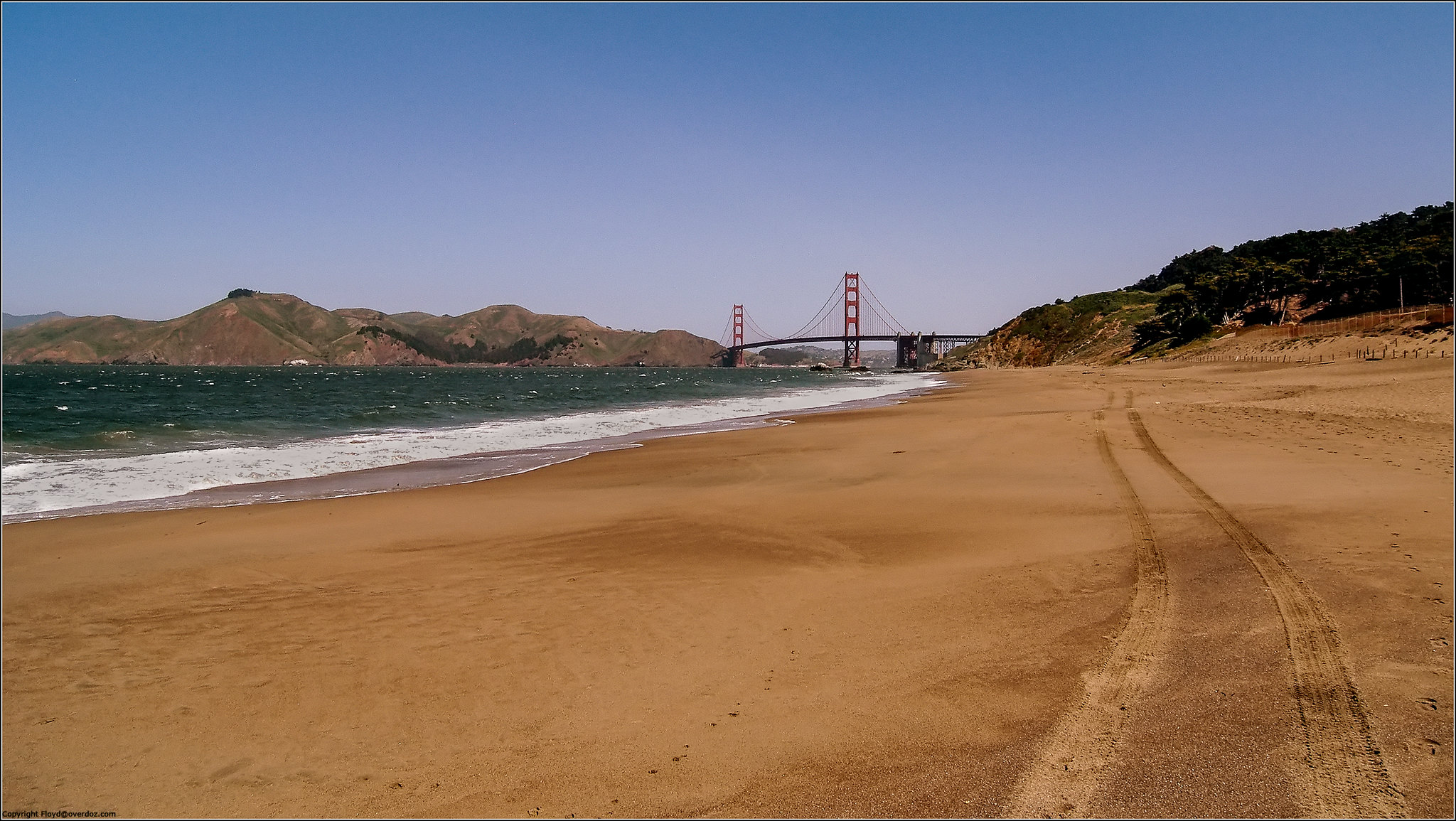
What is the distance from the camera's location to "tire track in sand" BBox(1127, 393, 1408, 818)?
2.79m

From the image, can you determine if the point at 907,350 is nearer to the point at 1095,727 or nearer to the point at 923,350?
the point at 923,350

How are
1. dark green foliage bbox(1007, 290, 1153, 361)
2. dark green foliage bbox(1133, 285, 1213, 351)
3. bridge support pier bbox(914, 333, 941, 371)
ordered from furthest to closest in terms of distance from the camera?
bridge support pier bbox(914, 333, 941, 371) < dark green foliage bbox(1007, 290, 1153, 361) < dark green foliage bbox(1133, 285, 1213, 351)

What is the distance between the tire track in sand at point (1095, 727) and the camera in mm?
2875

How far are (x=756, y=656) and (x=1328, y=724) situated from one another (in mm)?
2724

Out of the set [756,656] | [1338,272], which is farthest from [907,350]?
[756,656]

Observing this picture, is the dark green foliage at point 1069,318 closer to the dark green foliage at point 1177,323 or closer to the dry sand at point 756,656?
the dark green foliage at point 1177,323

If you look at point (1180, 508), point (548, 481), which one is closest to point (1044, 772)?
point (1180, 508)

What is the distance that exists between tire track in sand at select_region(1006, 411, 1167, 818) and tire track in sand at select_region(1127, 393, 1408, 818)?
2.14ft

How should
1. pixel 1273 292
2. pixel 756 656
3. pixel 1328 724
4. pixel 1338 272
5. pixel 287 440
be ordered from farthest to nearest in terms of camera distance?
pixel 1273 292 → pixel 1338 272 → pixel 287 440 → pixel 756 656 → pixel 1328 724

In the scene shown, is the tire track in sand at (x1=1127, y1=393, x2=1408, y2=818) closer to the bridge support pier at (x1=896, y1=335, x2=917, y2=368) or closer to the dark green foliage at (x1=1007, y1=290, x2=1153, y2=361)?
the dark green foliage at (x1=1007, y1=290, x2=1153, y2=361)

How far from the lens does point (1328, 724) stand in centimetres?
329

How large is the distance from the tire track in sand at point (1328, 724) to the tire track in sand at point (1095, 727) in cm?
65

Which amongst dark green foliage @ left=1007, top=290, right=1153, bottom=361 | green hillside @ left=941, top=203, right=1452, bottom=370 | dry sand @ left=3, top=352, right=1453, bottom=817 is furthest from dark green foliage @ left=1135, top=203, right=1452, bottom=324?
dry sand @ left=3, top=352, right=1453, bottom=817

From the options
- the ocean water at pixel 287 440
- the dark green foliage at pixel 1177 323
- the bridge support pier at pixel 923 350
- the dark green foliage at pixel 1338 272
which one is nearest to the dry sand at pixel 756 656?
the ocean water at pixel 287 440
